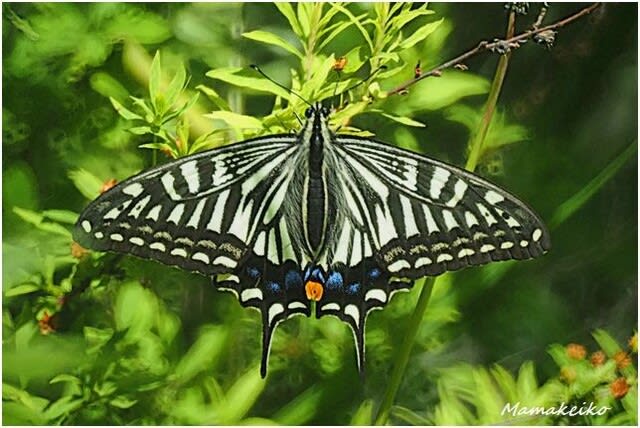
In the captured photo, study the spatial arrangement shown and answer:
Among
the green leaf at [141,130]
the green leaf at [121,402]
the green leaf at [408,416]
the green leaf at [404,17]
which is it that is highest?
the green leaf at [404,17]

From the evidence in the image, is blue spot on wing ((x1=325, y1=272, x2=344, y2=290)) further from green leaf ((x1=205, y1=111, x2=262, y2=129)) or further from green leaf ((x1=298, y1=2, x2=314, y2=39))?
green leaf ((x1=298, y1=2, x2=314, y2=39))

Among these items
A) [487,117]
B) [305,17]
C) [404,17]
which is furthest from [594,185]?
[305,17]

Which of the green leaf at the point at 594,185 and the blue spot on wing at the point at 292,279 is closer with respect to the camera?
the blue spot on wing at the point at 292,279

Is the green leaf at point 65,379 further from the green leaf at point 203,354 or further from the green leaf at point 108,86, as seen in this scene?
the green leaf at point 108,86

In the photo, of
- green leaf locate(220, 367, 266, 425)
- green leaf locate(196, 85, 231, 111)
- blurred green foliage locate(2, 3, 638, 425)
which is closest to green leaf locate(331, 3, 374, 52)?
blurred green foliage locate(2, 3, 638, 425)

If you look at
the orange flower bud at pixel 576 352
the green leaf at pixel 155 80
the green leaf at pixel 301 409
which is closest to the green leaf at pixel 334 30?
the green leaf at pixel 155 80

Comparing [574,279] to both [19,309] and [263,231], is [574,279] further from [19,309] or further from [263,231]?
[19,309]
